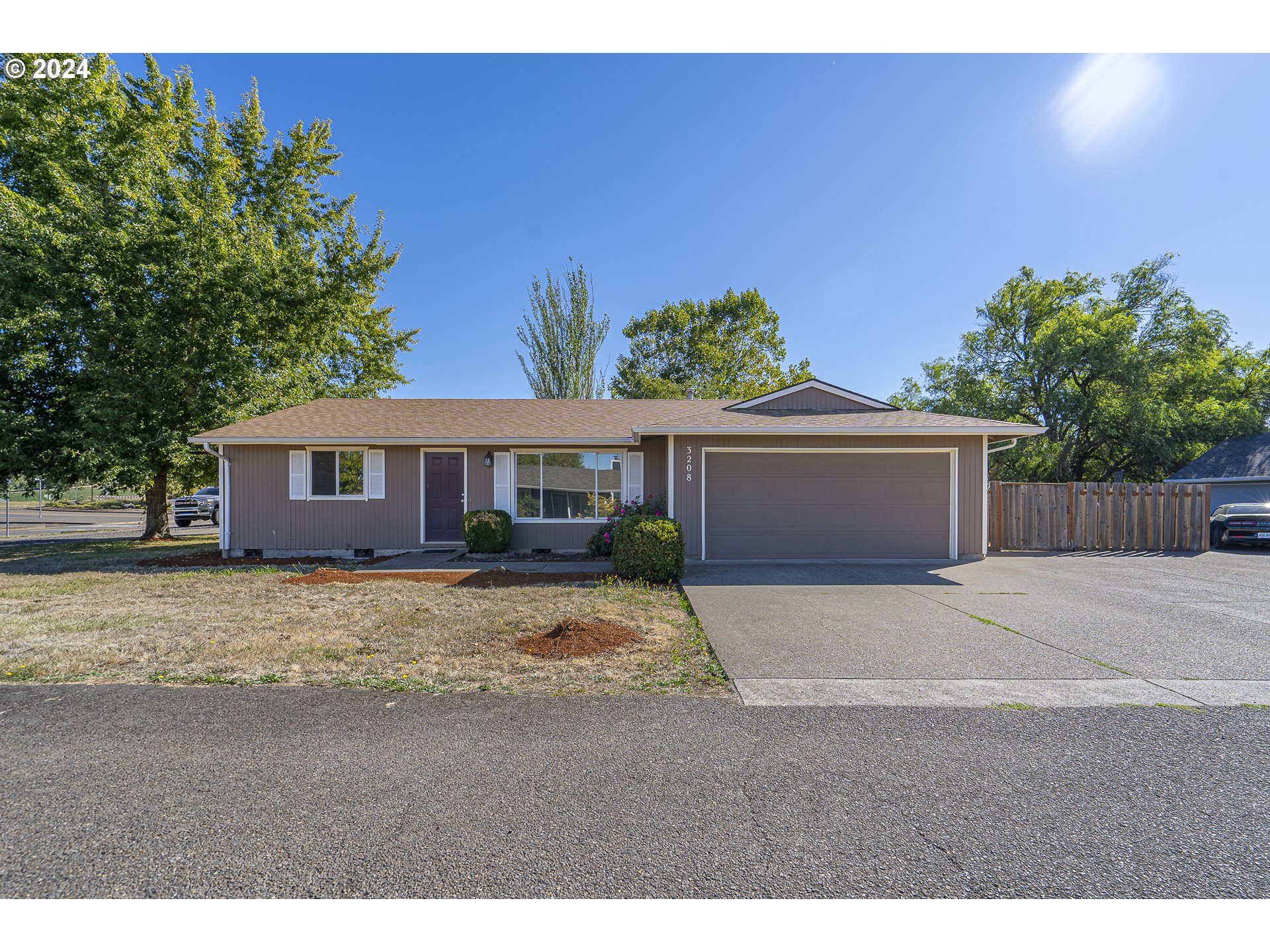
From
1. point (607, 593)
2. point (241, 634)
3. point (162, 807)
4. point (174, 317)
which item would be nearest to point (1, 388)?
point (174, 317)

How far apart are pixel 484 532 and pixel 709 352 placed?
854 inches

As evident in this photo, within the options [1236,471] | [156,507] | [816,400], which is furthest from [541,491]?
[1236,471]

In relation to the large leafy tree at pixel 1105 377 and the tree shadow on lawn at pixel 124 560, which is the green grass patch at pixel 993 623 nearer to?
the tree shadow on lawn at pixel 124 560

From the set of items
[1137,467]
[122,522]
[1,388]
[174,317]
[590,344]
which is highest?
[590,344]

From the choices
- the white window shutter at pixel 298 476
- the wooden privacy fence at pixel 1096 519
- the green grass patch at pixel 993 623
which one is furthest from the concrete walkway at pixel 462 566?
the wooden privacy fence at pixel 1096 519

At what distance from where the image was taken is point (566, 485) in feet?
39.1

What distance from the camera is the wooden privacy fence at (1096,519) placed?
12578mm

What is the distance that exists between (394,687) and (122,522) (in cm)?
2809

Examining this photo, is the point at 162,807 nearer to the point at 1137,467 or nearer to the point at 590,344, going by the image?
the point at 590,344

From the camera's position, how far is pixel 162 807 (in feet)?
8.25

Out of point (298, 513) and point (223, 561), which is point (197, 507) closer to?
point (223, 561)

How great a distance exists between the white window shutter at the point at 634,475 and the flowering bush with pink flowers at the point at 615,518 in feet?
0.76

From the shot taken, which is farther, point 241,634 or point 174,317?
point 174,317

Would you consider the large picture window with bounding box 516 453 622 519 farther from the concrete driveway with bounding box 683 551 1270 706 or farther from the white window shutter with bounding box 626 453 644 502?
the concrete driveway with bounding box 683 551 1270 706
